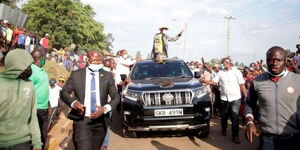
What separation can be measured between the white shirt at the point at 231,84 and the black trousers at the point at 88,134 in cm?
412

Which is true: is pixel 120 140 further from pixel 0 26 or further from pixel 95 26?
pixel 95 26

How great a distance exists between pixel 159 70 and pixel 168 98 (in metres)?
1.58

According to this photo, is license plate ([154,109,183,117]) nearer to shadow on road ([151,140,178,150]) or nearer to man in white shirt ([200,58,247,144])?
shadow on road ([151,140,178,150])

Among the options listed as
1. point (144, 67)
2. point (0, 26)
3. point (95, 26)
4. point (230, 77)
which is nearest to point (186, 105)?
point (230, 77)

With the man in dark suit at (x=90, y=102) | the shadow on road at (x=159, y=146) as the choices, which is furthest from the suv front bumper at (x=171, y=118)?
the man in dark suit at (x=90, y=102)

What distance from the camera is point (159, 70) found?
8883 mm

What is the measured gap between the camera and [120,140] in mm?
7934

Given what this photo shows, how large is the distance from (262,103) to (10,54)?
2.71 meters

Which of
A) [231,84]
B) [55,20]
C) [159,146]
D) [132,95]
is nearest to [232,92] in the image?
[231,84]

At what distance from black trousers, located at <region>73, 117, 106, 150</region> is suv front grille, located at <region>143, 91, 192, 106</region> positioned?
9.27 ft

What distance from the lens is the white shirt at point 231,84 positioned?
790cm

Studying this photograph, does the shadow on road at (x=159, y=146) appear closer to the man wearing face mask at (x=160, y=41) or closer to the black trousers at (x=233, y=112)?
the black trousers at (x=233, y=112)

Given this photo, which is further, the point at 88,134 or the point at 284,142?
the point at 88,134

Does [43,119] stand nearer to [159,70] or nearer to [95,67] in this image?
[95,67]
